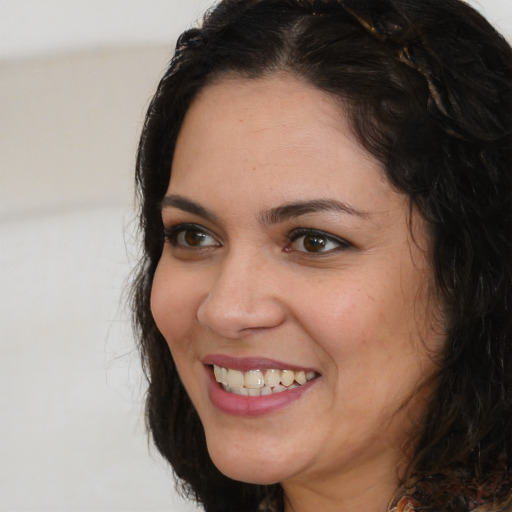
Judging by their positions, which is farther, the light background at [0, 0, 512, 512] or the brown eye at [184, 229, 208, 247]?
the light background at [0, 0, 512, 512]

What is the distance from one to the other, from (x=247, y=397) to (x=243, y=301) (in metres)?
0.20

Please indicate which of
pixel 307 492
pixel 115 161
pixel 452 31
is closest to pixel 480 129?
pixel 452 31

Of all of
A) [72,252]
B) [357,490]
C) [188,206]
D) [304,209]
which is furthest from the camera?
[72,252]

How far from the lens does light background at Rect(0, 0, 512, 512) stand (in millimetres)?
3076

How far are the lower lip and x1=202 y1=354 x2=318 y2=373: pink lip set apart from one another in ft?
0.13

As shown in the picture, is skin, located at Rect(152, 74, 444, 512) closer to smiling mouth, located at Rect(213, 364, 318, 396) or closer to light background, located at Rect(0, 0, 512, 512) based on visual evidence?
smiling mouth, located at Rect(213, 364, 318, 396)

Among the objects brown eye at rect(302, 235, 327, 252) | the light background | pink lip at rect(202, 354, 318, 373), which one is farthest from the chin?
the light background

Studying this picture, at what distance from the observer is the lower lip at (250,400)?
175cm

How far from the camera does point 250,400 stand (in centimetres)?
178

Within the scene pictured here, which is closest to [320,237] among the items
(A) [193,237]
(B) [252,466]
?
(A) [193,237]

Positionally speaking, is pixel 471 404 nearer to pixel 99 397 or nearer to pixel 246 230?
pixel 246 230

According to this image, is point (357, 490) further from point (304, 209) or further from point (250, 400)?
point (304, 209)

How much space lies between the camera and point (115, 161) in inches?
127

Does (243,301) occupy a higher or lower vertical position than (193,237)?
lower
